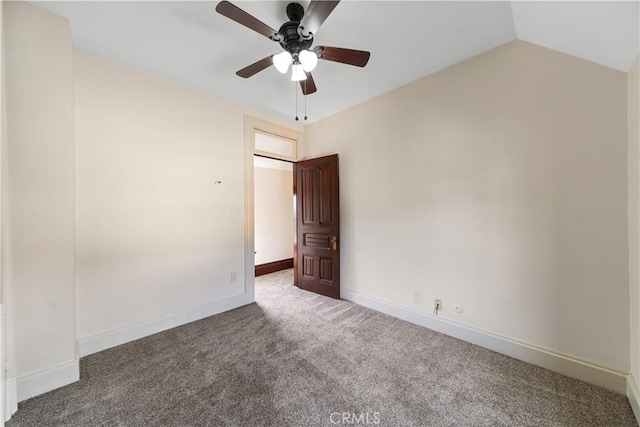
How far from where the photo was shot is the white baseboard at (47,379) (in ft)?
5.25

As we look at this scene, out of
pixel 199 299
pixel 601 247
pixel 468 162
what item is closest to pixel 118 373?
pixel 199 299

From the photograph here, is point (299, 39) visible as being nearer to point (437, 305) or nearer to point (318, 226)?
point (318, 226)

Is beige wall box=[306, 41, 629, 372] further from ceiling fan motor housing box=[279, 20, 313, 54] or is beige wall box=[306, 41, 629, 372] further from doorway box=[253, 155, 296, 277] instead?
doorway box=[253, 155, 296, 277]

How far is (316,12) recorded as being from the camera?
139cm

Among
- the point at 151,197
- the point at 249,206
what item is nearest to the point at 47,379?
the point at 151,197

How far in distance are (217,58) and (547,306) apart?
357 centimetres

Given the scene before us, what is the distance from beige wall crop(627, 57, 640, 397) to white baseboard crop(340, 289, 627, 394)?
0.48 ft

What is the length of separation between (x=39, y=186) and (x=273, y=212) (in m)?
3.71

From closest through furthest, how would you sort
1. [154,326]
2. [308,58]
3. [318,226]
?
[308,58] → [154,326] → [318,226]

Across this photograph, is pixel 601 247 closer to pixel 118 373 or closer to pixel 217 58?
pixel 217 58

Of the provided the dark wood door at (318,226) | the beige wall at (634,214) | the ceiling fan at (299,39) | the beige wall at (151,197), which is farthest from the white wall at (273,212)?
the beige wall at (634,214)

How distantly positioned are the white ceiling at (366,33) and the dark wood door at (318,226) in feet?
4.30

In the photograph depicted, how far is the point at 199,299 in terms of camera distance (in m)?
2.81

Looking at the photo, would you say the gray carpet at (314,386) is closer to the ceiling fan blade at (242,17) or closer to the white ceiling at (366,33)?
the white ceiling at (366,33)
